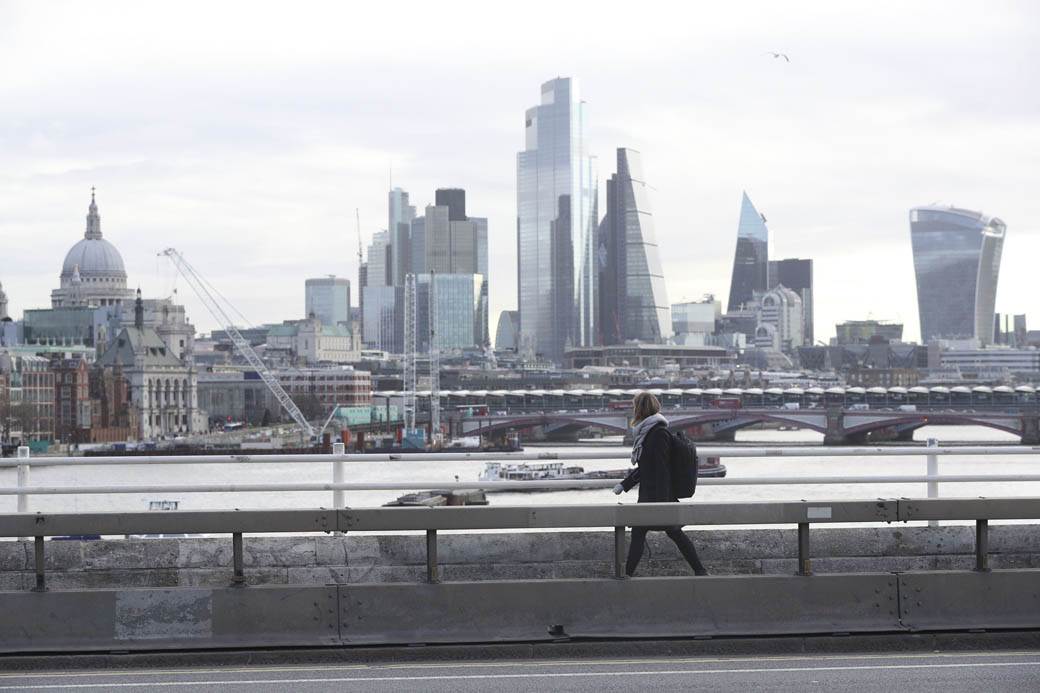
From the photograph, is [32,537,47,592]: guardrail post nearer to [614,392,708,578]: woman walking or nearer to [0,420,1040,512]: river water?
[614,392,708,578]: woman walking

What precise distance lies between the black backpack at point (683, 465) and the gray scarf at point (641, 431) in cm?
20

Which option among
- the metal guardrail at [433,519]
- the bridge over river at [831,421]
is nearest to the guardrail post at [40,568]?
the metal guardrail at [433,519]

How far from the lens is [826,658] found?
37.4 ft

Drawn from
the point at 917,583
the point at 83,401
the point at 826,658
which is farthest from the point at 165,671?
the point at 83,401

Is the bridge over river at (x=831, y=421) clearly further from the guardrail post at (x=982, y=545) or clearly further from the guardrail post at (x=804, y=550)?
the guardrail post at (x=804, y=550)

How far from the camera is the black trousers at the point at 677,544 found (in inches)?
469

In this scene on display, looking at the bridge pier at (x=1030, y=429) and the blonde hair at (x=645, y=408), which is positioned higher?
the blonde hair at (x=645, y=408)

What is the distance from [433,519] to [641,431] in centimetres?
200

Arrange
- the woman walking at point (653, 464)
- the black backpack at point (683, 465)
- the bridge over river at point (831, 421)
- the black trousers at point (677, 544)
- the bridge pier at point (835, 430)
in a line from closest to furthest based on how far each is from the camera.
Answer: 1. the black trousers at point (677, 544)
2. the woman walking at point (653, 464)
3. the black backpack at point (683, 465)
4. the bridge over river at point (831, 421)
5. the bridge pier at point (835, 430)

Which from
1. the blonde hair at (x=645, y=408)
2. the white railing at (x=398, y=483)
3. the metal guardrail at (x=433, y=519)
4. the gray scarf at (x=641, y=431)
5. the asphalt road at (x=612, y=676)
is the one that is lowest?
the asphalt road at (x=612, y=676)

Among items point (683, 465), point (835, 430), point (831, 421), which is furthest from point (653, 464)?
point (831, 421)

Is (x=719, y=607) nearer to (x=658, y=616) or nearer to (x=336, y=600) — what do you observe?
(x=658, y=616)

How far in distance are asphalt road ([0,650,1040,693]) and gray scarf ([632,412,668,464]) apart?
1.68 m

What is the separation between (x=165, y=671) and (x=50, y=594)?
959 millimetres
